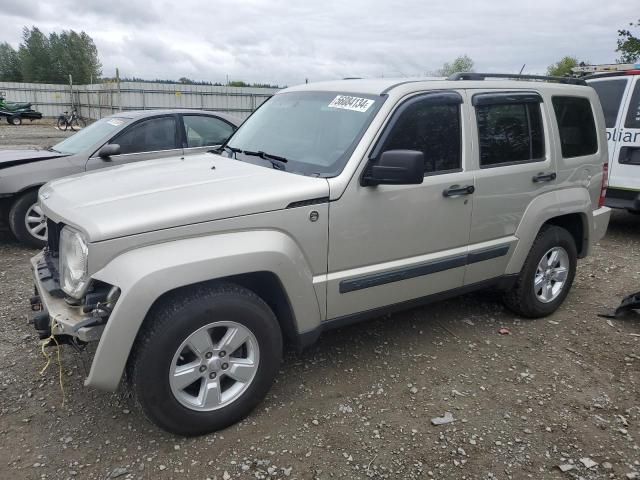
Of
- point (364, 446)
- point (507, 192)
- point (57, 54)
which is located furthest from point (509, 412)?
point (57, 54)

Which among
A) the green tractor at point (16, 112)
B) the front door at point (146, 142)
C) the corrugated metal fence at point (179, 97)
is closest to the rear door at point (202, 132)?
the front door at point (146, 142)

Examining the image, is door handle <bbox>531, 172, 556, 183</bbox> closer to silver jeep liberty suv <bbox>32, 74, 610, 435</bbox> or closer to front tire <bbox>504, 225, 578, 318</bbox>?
silver jeep liberty suv <bbox>32, 74, 610, 435</bbox>

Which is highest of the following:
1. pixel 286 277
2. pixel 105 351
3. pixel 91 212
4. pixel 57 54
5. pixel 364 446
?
pixel 57 54

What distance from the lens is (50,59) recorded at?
72812 mm

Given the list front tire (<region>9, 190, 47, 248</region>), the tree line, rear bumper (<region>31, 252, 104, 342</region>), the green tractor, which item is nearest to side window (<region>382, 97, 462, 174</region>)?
rear bumper (<region>31, 252, 104, 342</region>)

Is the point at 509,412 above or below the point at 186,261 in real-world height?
below

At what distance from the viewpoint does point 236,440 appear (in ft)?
9.31

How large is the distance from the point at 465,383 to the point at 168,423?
76.2 inches

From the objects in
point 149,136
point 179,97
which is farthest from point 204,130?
point 179,97

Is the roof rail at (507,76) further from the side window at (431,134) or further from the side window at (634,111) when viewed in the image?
the side window at (634,111)

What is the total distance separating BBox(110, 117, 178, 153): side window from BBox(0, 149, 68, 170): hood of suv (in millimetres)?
716

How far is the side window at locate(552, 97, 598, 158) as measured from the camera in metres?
4.29

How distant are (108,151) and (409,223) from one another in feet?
13.4

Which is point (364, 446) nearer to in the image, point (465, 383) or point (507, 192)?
point (465, 383)
